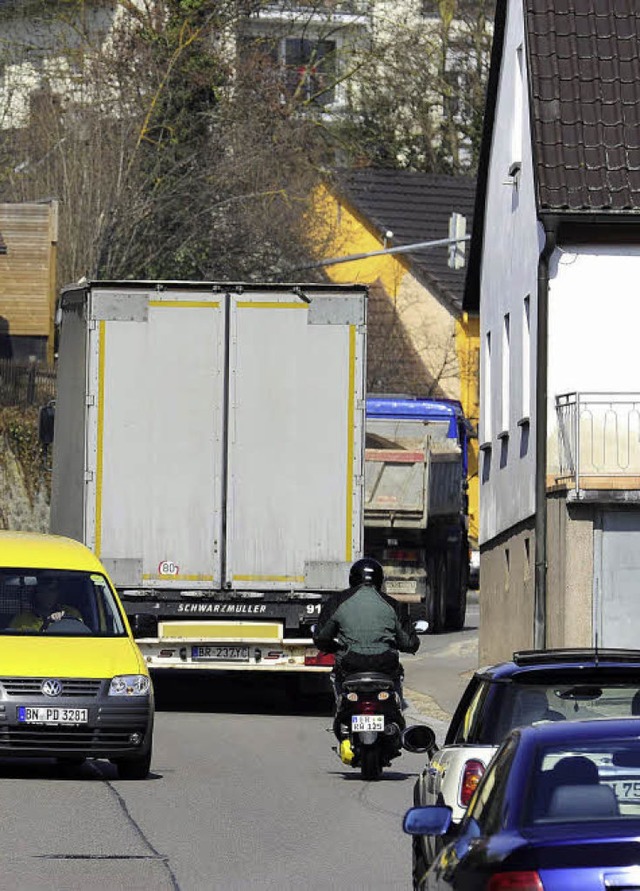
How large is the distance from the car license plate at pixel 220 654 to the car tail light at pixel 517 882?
14.8 meters

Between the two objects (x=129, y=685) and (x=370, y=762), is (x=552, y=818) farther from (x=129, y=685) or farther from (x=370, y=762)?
(x=370, y=762)

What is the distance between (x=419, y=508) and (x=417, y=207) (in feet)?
98.8

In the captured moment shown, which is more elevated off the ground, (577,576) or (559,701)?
(577,576)

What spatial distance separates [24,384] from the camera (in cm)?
4156

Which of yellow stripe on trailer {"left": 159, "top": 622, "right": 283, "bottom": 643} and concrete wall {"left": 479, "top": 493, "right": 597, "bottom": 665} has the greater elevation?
concrete wall {"left": 479, "top": 493, "right": 597, "bottom": 665}

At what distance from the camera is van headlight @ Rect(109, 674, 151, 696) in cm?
1557

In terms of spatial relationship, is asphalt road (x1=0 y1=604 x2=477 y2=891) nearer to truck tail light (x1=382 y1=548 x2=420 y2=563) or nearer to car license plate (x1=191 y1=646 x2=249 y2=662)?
car license plate (x1=191 y1=646 x2=249 y2=662)

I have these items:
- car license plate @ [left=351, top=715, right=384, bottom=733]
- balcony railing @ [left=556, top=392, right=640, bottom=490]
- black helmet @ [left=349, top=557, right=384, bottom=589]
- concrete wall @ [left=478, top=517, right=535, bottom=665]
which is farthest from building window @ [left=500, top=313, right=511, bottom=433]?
car license plate @ [left=351, top=715, right=384, bottom=733]

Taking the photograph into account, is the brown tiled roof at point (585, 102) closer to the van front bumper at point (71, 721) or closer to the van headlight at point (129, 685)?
the van headlight at point (129, 685)

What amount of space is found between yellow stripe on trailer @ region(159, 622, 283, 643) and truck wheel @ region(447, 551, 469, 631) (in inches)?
611

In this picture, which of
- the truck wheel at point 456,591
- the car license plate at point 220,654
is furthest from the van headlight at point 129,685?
the truck wheel at point 456,591

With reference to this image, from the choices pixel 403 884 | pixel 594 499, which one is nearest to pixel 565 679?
pixel 403 884

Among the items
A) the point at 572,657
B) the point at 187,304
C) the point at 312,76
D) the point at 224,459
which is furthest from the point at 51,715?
the point at 312,76

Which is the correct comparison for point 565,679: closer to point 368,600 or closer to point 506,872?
point 506,872
